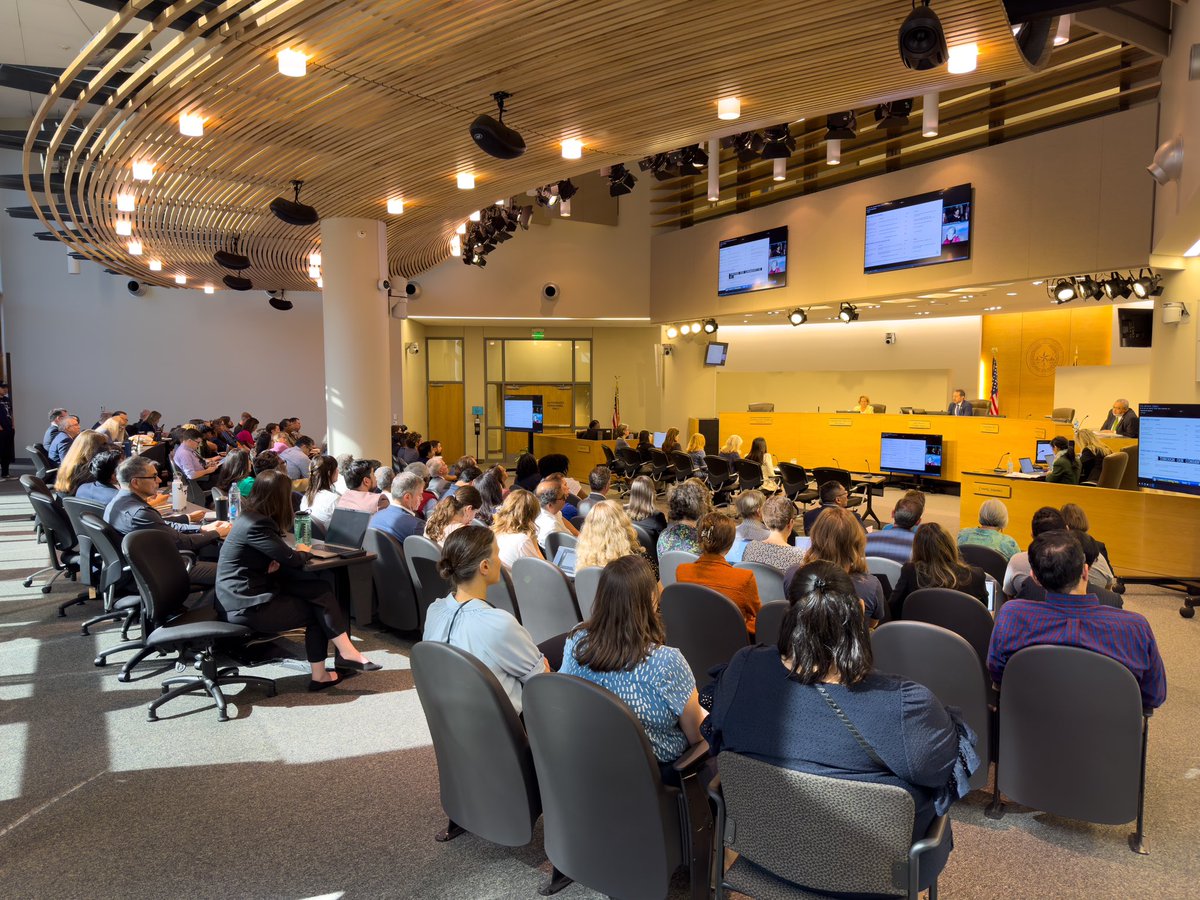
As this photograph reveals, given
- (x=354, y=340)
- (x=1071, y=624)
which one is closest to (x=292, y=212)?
(x=354, y=340)

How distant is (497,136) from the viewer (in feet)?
19.4

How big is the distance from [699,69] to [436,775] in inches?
187

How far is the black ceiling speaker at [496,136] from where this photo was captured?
589 centimetres

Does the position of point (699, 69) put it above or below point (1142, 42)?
below

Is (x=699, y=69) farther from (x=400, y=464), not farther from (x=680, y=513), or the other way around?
(x=400, y=464)

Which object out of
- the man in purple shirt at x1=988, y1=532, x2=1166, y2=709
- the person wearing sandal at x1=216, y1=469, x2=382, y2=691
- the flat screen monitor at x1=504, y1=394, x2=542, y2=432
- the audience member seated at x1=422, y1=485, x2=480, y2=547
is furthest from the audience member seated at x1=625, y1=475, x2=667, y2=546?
the flat screen monitor at x1=504, y1=394, x2=542, y2=432

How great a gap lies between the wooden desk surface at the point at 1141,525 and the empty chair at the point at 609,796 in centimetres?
701

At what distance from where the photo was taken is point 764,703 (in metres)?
2.15

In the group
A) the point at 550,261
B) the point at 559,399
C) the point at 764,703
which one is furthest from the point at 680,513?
the point at 559,399

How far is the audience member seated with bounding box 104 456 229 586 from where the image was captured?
17.7ft

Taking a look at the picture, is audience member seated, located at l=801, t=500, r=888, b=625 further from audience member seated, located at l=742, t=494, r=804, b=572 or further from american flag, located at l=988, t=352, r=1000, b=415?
american flag, located at l=988, t=352, r=1000, b=415

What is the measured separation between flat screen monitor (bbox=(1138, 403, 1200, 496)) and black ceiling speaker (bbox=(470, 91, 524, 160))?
612cm

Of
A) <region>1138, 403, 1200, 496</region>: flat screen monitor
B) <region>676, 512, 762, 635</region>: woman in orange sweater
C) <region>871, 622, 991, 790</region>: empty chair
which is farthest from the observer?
<region>1138, 403, 1200, 496</region>: flat screen monitor

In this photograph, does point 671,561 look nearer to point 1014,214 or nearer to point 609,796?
point 609,796
